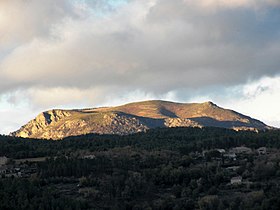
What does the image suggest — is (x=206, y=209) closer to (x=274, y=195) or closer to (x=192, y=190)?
(x=274, y=195)

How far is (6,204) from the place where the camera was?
391 feet

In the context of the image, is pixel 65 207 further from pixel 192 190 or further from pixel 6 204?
pixel 192 190

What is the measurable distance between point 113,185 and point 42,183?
1943cm

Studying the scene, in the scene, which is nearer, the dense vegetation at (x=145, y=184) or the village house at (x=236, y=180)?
the dense vegetation at (x=145, y=184)

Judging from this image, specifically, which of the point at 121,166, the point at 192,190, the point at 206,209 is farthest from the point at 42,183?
the point at 206,209

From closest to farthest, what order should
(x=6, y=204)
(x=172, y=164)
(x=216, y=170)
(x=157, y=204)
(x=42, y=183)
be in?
(x=6, y=204) → (x=157, y=204) → (x=42, y=183) → (x=216, y=170) → (x=172, y=164)

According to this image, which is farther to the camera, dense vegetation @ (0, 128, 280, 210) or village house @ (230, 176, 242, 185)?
village house @ (230, 176, 242, 185)

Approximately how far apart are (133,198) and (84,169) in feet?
101

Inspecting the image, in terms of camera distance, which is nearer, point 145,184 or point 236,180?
point 145,184

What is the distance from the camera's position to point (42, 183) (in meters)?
155

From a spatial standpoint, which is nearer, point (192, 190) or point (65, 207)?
point (65, 207)

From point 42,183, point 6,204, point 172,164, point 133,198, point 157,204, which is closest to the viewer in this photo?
point 6,204

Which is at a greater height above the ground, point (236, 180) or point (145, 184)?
point (236, 180)

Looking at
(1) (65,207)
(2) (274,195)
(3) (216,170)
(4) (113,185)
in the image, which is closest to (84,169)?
(4) (113,185)
